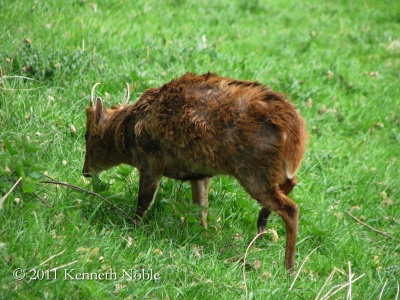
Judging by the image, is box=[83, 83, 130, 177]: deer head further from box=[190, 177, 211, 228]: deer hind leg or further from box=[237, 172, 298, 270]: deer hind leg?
box=[237, 172, 298, 270]: deer hind leg

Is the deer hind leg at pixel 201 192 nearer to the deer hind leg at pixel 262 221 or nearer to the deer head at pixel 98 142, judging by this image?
the deer hind leg at pixel 262 221

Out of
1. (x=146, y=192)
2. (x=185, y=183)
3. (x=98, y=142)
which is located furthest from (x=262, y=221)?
(x=98, y=142)

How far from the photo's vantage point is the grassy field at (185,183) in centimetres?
436

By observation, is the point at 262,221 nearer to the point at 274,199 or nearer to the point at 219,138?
the point at 274,199

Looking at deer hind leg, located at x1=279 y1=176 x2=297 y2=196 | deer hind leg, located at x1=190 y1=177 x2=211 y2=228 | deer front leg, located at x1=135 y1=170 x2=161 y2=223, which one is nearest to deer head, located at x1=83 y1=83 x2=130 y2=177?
deer front leg, located at x1=135 y1=170 x2=161 y2=223

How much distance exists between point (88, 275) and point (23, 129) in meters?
2.38

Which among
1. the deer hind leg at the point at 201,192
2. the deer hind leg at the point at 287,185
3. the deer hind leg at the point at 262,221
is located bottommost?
the deer hind leg at the point at 262,221

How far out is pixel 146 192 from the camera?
17.4ft

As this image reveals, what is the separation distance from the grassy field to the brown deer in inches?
13.4

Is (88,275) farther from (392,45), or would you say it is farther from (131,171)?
(392,45)

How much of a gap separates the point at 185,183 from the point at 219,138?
4.47 feet

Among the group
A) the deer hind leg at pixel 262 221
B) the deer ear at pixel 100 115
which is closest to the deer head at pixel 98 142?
the deer ear at pixel 100 115

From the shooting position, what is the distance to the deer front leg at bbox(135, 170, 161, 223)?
17.4ft

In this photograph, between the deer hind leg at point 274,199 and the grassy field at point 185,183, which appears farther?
the deer hind leg at point 274,199
